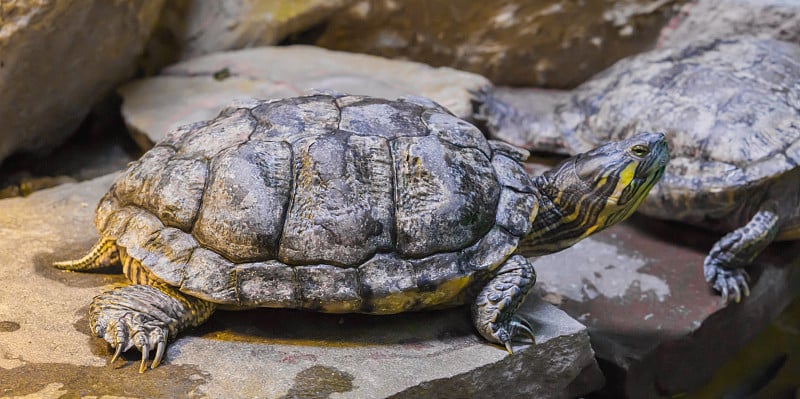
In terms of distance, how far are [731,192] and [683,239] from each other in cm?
45

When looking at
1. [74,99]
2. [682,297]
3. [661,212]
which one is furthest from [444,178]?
[74,99]

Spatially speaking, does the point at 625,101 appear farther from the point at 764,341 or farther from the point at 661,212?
the point at 764,341

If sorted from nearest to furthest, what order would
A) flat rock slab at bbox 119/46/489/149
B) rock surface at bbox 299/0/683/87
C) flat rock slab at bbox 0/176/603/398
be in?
flat rock slab at bbox 0/176/603/398, flat rock slab at bbox 119/46/489/149, rock surface at bbox 299/0/683/87

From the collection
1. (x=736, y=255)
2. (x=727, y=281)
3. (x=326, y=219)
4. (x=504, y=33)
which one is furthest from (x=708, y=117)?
(x=326, y=219)

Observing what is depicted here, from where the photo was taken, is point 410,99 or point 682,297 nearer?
point 410,99

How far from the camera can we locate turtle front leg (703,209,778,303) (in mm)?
4031

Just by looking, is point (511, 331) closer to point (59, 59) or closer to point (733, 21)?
point (59, 59)

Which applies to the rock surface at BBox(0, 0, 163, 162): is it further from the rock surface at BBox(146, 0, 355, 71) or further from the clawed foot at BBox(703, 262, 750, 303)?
the clawed foot at BBox(703, 262, 750, 303)

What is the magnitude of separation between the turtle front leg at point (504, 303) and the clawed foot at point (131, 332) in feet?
3.90

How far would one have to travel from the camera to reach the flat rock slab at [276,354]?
2.48m

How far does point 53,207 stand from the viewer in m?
3.83

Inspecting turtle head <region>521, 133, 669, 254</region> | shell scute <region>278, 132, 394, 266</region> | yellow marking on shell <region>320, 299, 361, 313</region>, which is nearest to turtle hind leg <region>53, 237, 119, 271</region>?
shell scute <region>278, 132, 394, 266</region>

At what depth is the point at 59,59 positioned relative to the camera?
4.28 metres

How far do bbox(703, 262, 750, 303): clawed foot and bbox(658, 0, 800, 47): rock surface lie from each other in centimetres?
204
